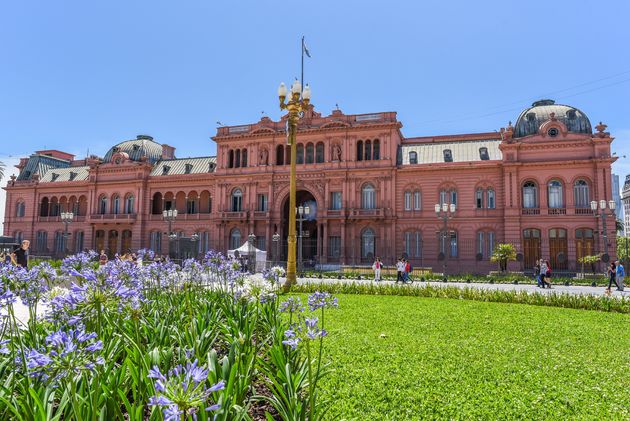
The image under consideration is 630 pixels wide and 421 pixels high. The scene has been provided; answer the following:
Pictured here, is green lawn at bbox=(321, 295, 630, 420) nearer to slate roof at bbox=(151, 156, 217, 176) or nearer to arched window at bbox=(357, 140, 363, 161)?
arched window at bbox=(357, 140, 363, 161)

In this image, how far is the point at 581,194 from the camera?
111 feet

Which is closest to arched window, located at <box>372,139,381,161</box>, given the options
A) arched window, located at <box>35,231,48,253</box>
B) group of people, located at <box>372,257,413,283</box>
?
group of people, located at <box>372,257,413,283</box>

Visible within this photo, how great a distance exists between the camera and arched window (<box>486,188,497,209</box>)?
36.4 m

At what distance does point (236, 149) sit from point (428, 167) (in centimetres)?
1898

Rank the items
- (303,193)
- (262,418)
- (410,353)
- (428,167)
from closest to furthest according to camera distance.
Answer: (262,418) → (410,353) → (428,167) → (303,193)

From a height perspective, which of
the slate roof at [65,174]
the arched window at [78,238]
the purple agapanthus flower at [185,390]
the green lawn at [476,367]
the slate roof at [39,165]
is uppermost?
the slate roof at [39,165]

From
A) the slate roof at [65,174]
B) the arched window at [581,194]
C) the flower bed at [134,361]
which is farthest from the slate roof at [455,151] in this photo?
the slate roof at [65,174]

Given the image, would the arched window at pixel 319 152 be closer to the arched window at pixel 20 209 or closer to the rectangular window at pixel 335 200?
the rectangular window at pixel 335 200

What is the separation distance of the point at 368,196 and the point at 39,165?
43306mm

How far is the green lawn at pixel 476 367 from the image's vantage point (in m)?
4.95

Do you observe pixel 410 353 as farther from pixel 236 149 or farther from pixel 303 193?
pixel 236 149

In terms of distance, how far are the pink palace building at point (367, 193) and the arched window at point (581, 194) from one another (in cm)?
9

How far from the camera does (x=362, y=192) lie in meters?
39.7

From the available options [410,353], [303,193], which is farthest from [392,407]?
[303,193]
